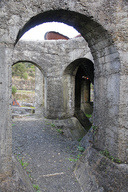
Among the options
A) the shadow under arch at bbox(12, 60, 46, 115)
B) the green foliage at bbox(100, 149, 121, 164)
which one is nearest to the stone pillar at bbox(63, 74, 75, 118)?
the shadow under arch at bbox(12, 60, 46, 115)

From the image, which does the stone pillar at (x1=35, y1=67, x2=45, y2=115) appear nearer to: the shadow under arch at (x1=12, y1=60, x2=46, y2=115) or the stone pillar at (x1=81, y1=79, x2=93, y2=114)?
the shadow under arch at (x1=12, y1=60, x2=46, y2=115)

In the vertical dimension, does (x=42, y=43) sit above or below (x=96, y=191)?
above

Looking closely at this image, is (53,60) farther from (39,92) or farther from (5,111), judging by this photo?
(5,111)

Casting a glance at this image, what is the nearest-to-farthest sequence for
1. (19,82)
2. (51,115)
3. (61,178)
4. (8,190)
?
1. (8,190)
2. (61,178)
3. (51,115)
4. (19,82)

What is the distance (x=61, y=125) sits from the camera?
659 centimetres

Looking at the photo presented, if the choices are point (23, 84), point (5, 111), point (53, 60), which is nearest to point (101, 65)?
point (5, 111)

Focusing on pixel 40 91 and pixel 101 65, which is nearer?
pixel 101 65

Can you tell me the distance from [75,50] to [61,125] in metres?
2.91

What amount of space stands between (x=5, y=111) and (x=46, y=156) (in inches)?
82.6

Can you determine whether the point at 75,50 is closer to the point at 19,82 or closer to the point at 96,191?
the point at 96,191

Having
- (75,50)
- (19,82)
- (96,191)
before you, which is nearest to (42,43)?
(75,50)

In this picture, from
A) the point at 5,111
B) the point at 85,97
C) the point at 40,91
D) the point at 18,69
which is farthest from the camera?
the point at 18,69

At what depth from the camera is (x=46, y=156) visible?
3.86 metres

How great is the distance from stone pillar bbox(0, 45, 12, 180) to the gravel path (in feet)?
2.68
